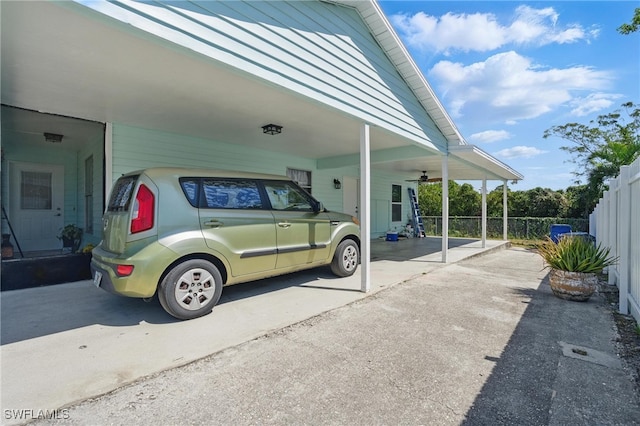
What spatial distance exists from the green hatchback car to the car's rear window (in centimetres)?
2

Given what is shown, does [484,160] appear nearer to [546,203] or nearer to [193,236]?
[193,236]

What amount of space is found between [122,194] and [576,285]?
20.6ft

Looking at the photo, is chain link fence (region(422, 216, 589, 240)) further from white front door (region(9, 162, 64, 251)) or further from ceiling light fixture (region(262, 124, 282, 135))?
white front door (region(9, 162, 64, 251))

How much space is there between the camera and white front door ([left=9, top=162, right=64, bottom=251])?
660 cm

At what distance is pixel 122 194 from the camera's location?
139 inches

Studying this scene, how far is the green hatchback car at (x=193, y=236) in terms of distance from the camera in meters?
3.17

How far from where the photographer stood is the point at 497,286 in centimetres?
515

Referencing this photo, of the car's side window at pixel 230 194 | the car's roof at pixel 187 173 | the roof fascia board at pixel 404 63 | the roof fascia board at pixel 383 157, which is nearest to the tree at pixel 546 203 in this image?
the roof fascia board at pixel 404 63

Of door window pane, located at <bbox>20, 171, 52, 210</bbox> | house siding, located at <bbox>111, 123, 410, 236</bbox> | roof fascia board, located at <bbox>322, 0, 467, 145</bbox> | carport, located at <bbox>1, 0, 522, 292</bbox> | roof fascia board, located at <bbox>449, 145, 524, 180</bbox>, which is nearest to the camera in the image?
carport, located at <bbox>1, 0, 522, 292</bbox>

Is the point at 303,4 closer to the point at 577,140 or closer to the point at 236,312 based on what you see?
the point at 236,312

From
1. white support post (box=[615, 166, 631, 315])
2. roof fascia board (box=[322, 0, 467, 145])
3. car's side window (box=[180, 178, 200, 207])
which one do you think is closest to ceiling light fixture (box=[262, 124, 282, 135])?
roof fascia board (box=[322, 0, 467, 145])

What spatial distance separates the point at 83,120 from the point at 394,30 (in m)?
5.61

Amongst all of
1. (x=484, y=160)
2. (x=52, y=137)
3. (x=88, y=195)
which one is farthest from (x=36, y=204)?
(x=484, y=160)

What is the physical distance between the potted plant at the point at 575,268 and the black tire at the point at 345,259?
3.03 m
